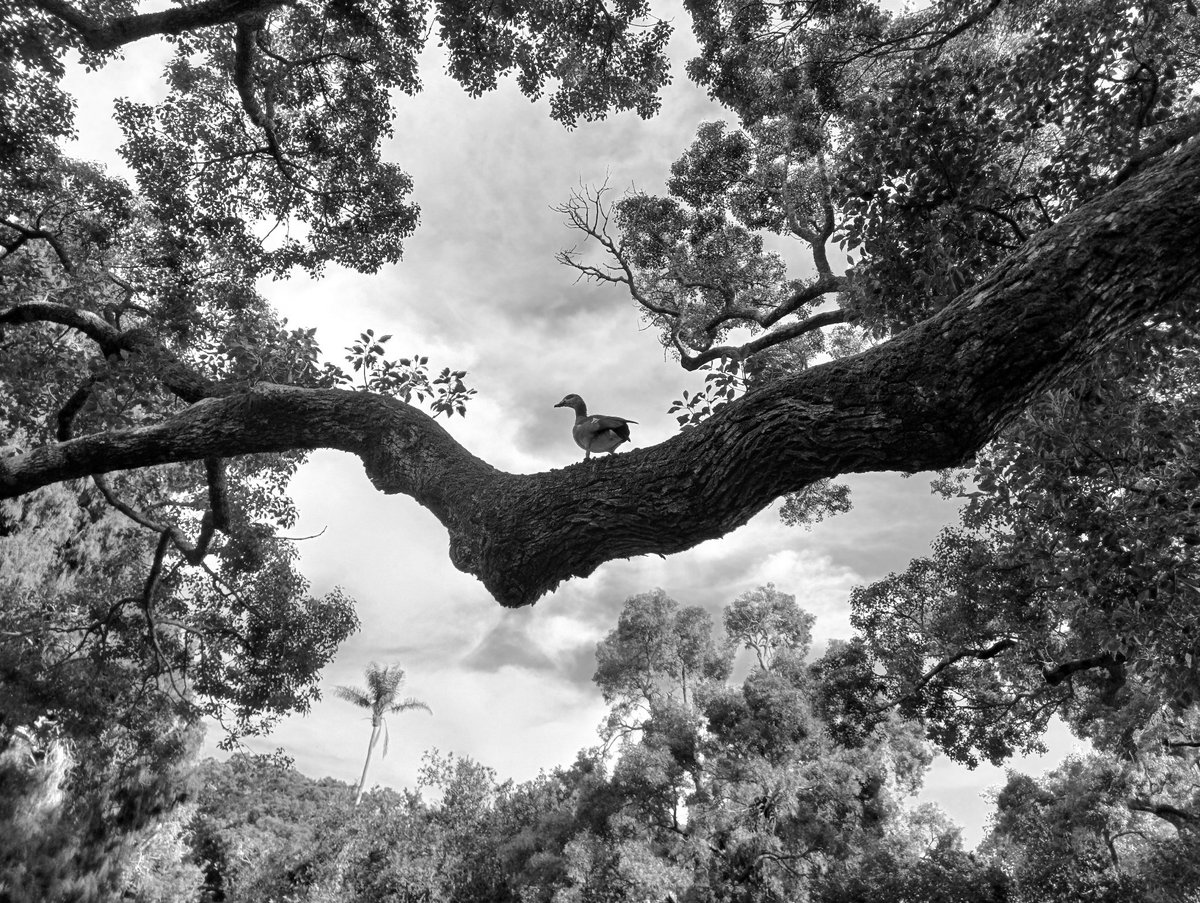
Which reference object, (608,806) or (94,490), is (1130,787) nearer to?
(608,806)

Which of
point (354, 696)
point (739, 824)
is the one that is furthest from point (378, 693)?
point (739, 824)

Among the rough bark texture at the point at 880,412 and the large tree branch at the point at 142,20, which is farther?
the large tree branch at the point at 142,20

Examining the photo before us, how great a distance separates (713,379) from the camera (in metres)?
4.45

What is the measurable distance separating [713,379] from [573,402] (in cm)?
208

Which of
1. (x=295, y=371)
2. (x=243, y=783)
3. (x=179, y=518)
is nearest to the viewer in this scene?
(x=295, y=371)

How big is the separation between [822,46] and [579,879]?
15901mm

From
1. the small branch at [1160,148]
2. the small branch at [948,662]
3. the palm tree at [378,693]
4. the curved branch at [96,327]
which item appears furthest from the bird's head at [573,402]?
the palm tree at [378,693]

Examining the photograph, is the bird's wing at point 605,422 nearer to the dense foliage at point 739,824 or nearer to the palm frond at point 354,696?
the dense foliage at point 739,824

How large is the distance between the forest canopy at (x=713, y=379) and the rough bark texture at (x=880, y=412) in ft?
0.05

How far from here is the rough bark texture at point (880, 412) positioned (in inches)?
Answer: 105

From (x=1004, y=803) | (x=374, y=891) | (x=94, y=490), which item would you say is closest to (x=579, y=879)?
(x=374, y=891)

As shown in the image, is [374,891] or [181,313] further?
[374,891]

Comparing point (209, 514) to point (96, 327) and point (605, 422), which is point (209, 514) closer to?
point (96, 327)

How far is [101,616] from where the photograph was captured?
9.60 m
